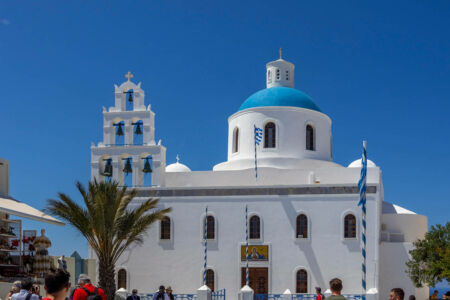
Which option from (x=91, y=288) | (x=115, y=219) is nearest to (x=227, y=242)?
(x=115, y=219)

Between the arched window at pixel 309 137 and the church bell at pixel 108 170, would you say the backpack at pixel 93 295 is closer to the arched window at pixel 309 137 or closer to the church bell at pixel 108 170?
the church bell at pixel 108 170

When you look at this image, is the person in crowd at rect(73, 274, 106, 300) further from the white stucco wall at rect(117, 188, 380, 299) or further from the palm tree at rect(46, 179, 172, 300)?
the white stucco wall at rect(117, 188, 380, 299)

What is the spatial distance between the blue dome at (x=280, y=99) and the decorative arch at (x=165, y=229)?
662 centimetres

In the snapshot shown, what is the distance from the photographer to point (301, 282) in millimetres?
24484

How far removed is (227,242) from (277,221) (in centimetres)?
214

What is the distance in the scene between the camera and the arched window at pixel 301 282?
24.4 m

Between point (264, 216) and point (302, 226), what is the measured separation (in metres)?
1.53

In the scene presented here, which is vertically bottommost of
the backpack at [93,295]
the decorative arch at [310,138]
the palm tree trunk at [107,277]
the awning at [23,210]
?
the palm tree trunk at [107,277]

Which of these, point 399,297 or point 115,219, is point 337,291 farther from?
point 115,219

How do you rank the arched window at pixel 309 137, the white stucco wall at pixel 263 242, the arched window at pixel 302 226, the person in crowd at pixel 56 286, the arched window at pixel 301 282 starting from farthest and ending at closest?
the arched window at pixel 309 137 → the arched window at pixel 302 226 → the arched window at pixel 301 282 → the white stucco wall at pixel 263 242 → the person in crowd at pixel 56 286

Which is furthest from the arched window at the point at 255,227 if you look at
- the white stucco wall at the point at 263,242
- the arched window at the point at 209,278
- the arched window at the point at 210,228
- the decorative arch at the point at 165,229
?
the decorative arch at the point at 165,229

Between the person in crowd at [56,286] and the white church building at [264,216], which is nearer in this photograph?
the person in crowd at [56,286]

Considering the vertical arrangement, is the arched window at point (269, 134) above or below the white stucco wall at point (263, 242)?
above

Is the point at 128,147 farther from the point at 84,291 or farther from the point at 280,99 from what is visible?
the point at 84,291
